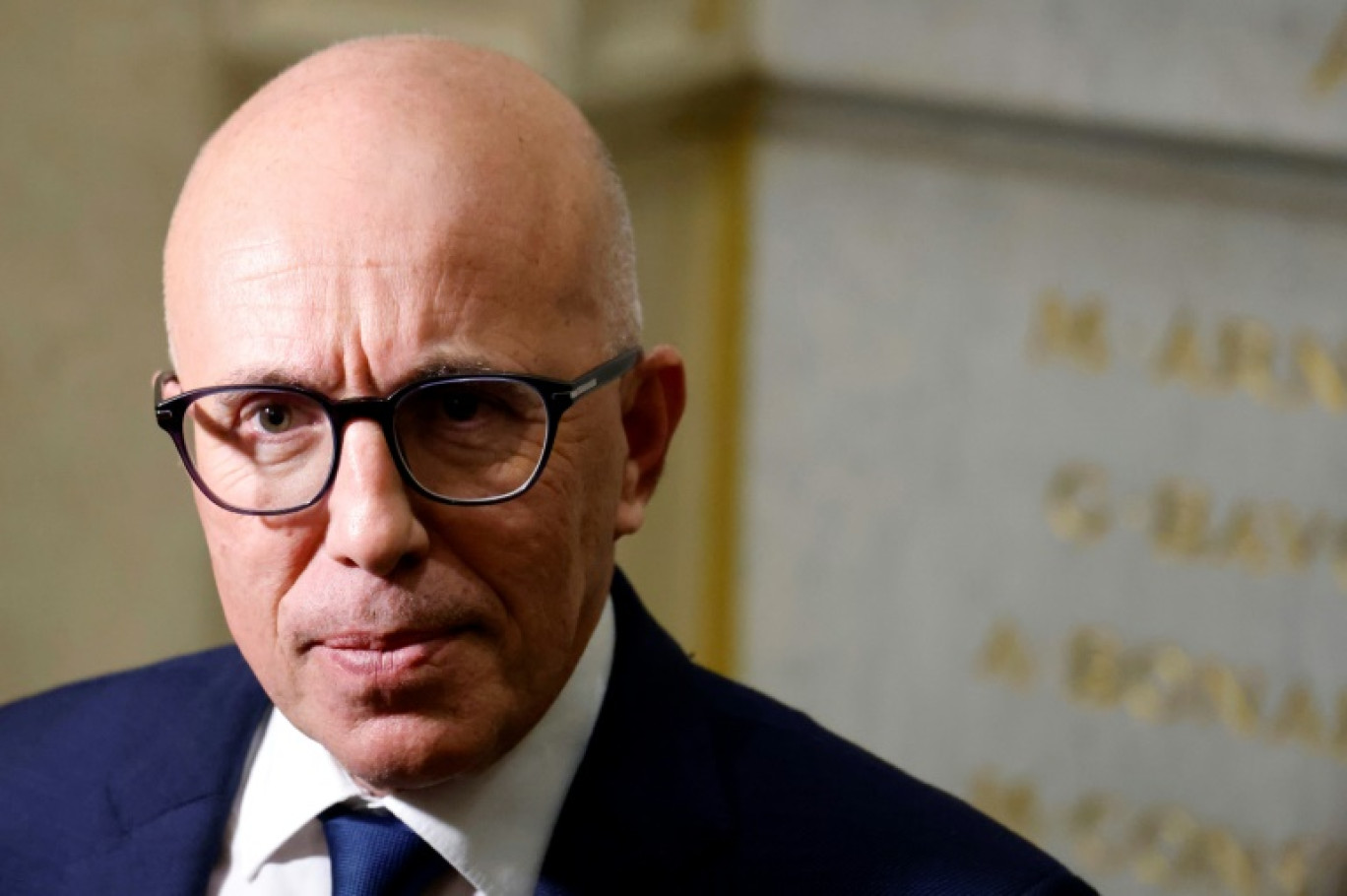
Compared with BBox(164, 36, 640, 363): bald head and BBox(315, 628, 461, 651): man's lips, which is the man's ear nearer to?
BBox(164, 36, 640, 363): bald head

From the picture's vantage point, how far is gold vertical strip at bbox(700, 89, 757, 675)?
3439mm

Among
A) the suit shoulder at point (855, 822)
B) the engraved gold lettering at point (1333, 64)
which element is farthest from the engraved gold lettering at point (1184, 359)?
the suit shoulder at point (855, 822)

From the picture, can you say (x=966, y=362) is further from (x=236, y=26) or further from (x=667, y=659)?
(x=667, y=659)

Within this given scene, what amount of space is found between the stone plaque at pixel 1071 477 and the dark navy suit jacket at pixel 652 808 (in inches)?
64.4

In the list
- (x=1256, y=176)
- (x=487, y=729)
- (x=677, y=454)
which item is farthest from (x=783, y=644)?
(x=487, y=729)

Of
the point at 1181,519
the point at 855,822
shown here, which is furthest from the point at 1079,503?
the point at 855,822

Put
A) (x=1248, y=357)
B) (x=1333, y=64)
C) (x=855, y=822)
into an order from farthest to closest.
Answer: (x=1248, y=357), (x=1333, y=64), (x=855, y=822)

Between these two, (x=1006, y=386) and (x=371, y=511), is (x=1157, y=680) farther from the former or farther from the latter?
(x=371, y=511)

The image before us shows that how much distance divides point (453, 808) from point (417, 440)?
303mm

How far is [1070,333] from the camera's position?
130 inches

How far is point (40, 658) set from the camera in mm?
2957

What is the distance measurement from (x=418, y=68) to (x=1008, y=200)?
75.4 inches

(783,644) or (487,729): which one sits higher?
(487,729)

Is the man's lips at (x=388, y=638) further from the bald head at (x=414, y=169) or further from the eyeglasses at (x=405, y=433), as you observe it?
the bald head at (x=414, y=169)
